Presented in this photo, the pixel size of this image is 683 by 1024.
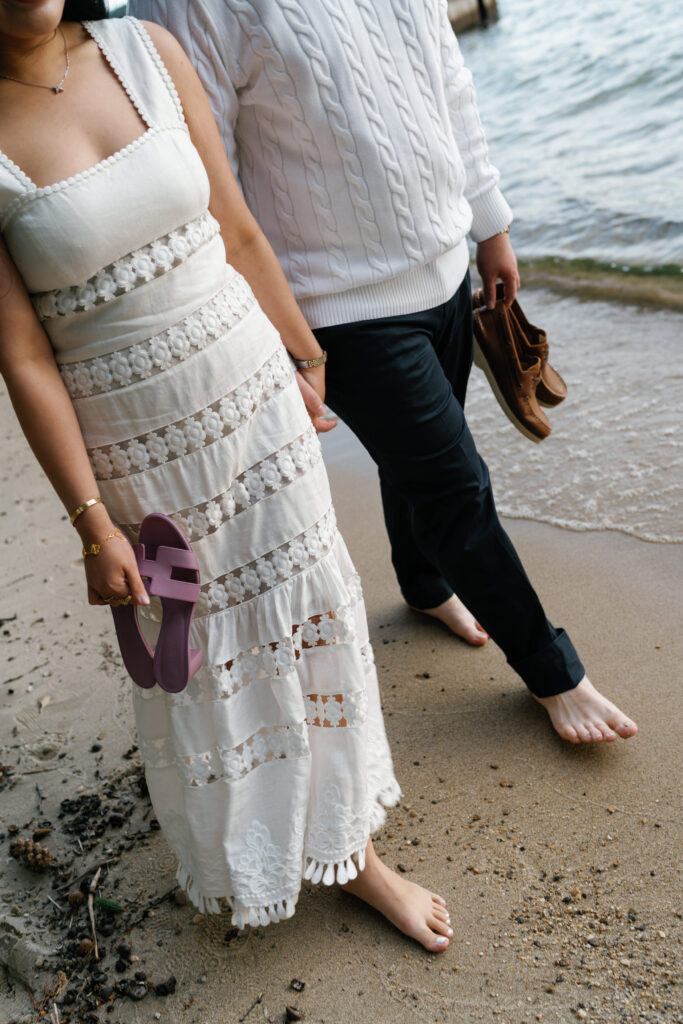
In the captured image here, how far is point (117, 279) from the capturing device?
1.29m

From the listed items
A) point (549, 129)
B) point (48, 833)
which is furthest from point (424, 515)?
point (549, 129)

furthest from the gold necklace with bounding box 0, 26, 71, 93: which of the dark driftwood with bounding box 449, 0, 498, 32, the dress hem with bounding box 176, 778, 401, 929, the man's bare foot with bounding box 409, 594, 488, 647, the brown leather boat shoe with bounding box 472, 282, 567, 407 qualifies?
the dark driftwood with bounding box 449, 0, 498, 32

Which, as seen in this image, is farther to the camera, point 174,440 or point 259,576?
point 259,576

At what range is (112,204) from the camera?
1.26 m

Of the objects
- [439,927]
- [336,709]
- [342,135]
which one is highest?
[342,135]

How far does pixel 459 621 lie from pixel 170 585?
4.07 feet

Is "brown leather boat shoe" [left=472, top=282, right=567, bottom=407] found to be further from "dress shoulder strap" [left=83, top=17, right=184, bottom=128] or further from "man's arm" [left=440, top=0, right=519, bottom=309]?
"dress shoulder strap" [left=83, top=17, right=184, bottom=128]

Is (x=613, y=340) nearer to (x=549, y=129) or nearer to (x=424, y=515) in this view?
(x=424, y=515)

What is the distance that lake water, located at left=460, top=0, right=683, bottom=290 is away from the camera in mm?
5332

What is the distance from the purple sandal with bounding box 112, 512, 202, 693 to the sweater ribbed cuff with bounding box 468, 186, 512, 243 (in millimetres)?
1116

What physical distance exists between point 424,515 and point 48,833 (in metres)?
1.09

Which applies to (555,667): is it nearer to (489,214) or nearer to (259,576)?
(259,576)

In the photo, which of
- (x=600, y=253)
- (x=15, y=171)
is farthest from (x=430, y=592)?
(x=600, y=253)

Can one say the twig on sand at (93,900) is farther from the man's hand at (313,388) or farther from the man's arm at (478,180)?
the man's arm at (478,180)
